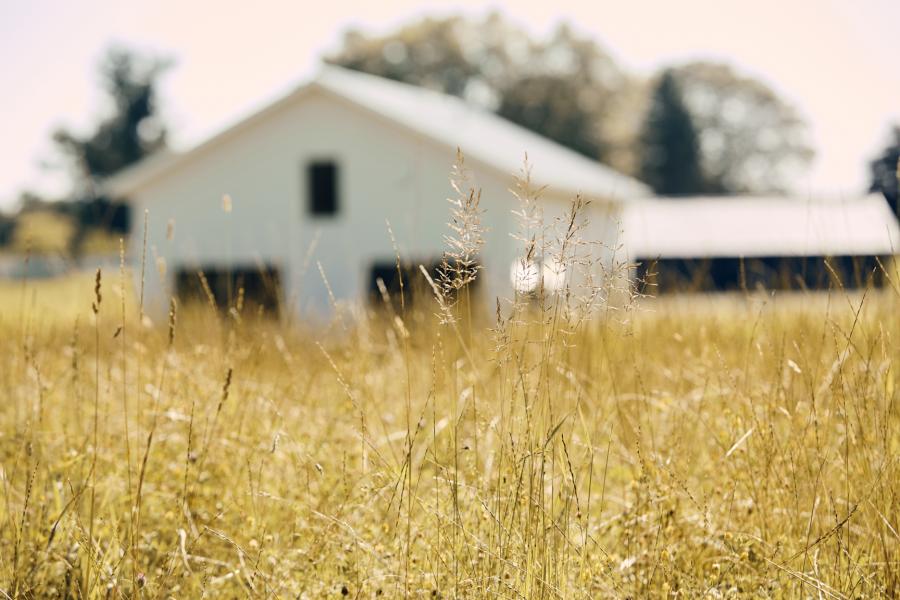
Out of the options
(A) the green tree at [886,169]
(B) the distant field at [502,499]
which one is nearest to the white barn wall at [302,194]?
(A) the green tree at [886,169]

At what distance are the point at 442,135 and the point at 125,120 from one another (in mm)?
40377

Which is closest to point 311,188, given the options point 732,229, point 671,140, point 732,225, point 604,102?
point 732,229

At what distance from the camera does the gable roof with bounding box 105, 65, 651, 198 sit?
16.3 meters

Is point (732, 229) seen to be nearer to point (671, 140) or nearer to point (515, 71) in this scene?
point (671, 140)

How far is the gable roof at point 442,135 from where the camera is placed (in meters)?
16.3

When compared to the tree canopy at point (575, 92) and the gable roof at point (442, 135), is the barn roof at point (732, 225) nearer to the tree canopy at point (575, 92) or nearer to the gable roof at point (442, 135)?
the gable roof at point (442, 135)

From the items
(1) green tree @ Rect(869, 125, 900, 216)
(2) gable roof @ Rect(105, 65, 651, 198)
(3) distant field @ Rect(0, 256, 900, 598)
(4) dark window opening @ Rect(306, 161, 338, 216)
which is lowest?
(3) distant field @ Rect(0, 256, 900, 598)

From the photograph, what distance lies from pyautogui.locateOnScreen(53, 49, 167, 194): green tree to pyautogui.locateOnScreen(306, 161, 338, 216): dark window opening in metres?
35.7

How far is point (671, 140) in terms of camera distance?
43438 millimetres

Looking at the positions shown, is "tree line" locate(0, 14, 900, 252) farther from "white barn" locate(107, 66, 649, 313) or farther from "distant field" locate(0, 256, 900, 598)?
"distant field" locate(0, 256, 900, 598)

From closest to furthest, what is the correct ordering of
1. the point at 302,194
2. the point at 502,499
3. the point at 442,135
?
the point at 502,499 < the point at 442,135 < the point at 302,194

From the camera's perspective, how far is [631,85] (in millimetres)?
46219

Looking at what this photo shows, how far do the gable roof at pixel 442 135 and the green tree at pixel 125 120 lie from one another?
30038mm

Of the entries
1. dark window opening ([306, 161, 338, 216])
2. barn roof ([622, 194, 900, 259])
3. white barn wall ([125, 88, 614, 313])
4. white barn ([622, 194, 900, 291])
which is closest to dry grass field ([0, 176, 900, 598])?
white barn wall ([125, 88, 614, 313])
